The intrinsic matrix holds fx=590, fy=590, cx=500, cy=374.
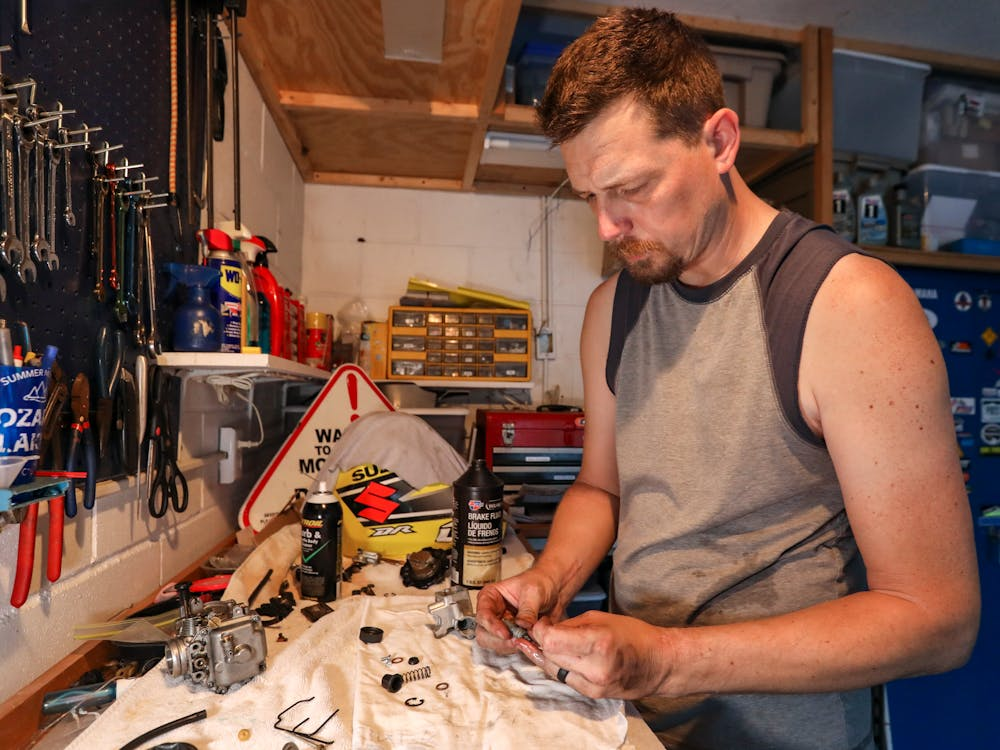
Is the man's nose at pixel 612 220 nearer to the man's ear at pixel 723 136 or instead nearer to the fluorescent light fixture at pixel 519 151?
the man's ear at pixel 723 136

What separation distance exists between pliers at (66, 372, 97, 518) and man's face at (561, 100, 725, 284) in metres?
0.74

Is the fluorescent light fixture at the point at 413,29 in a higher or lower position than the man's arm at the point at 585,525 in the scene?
higher

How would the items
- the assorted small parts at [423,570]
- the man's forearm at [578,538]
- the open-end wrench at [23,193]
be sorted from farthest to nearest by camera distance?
the assorted small parts at [423,570], the man's forearm at [578,538], the open-end wrench at [23,193]

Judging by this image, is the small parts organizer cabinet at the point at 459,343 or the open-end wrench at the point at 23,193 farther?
the small parts organizer cabinet at the point at 459,343

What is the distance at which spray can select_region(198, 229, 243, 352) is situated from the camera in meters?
1.15

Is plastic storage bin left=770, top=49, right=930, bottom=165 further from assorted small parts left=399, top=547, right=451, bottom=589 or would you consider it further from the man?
assorted small parts left=399, top=547, right=451, bottom=589

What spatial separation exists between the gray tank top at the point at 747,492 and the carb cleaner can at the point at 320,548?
55cm

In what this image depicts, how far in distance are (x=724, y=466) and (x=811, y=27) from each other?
1.89m

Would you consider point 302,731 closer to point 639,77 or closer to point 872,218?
point 639,77

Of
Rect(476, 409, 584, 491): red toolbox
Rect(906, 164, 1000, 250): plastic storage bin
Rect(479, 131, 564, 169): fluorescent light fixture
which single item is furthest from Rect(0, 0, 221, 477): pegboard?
Rect(906, 164, 1000, 250): plastic storage bin

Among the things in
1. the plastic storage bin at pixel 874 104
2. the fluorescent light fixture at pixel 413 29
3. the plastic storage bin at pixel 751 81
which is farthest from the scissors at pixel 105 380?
the plastic storage bin at pixel 874 104

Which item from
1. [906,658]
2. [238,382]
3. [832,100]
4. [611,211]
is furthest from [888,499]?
[832,100]

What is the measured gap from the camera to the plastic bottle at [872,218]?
2061 mm

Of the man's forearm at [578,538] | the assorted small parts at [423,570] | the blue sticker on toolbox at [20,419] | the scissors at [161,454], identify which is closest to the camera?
the blue sticker on toolbox at [20,419]
